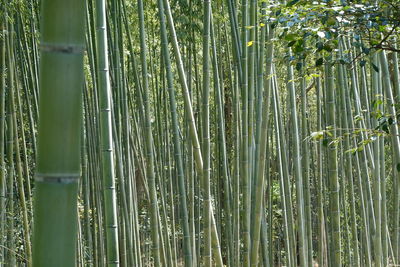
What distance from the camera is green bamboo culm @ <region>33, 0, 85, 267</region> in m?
1.06

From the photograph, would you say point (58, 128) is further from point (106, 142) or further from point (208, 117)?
point (208, 117)

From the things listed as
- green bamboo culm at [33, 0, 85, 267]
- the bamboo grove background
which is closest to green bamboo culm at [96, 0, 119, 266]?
the bamboo grove background

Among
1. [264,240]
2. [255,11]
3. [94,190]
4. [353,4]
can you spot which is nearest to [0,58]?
[94,190]

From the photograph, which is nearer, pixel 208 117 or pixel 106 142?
pixel 106 142

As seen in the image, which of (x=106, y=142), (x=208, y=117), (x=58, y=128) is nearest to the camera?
(x=58, y=128)

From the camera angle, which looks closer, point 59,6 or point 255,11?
point 59,6

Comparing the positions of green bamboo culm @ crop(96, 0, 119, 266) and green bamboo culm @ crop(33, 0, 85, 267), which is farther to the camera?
green bamboo culm @ crop(96, 0, 119, 266)

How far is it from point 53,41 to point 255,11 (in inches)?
117

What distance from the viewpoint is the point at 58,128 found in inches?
42.4

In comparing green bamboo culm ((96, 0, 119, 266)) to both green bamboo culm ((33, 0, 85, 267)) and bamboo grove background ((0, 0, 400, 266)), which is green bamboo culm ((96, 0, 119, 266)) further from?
green bamboo culm ((33, 0, 85, 267))

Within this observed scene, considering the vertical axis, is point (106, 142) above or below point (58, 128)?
below

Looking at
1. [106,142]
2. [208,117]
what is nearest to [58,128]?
[106,142]

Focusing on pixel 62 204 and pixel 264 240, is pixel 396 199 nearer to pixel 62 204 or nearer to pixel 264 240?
pixel 264 240

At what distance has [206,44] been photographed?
3.65 meters
